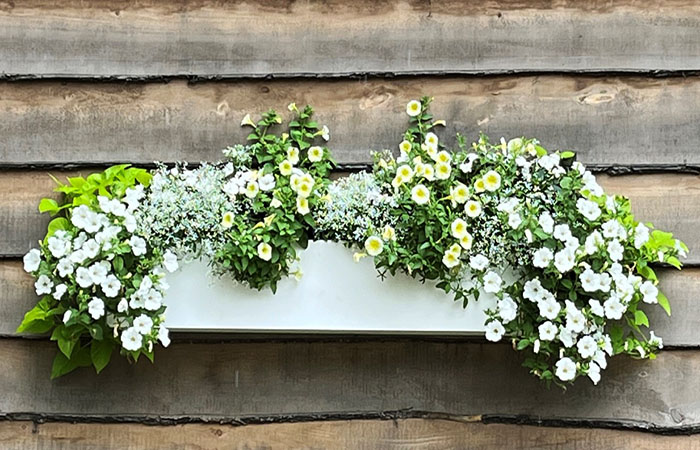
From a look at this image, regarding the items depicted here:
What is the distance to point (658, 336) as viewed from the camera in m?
1.31

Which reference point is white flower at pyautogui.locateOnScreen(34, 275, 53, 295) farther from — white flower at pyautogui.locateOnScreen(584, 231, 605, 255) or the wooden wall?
white flower at pyautogui.locateOnScreen(584, 231, 605, 255)

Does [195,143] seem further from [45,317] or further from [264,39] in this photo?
[45,317]

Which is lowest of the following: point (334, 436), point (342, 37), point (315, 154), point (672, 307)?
point (334, 436)

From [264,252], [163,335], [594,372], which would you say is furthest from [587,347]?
[163,335]

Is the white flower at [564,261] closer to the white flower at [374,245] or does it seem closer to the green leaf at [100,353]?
the white flower at [374,245]

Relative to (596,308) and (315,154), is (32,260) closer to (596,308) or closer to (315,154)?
(315,154)

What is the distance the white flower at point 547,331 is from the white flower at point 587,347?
4 centimetres

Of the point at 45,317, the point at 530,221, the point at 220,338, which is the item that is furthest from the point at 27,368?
the point at 530,221

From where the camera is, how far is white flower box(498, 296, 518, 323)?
47.3 inches

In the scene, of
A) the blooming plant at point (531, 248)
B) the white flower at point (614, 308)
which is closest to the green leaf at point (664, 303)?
the blooming plant at point (531, 248)

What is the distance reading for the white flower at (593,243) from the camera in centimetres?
119

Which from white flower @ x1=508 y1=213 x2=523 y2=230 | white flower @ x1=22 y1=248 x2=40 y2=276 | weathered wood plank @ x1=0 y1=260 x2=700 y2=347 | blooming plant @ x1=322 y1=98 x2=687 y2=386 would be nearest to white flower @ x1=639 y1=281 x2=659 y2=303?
blooming plant @ x1=322 y1=98 x2=687 y2=386

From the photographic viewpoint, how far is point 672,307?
4.33ft

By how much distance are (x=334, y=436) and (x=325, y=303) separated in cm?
25
